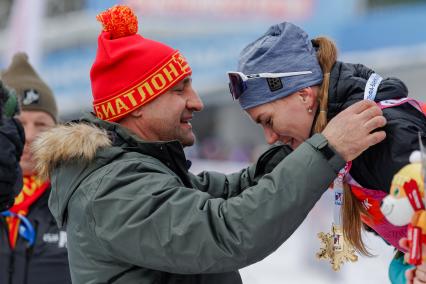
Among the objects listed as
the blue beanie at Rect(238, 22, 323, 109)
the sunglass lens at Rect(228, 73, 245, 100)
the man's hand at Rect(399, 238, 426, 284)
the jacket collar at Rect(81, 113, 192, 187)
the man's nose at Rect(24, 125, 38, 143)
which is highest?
the blue beanie at Rect(238, 22, 323, 109)

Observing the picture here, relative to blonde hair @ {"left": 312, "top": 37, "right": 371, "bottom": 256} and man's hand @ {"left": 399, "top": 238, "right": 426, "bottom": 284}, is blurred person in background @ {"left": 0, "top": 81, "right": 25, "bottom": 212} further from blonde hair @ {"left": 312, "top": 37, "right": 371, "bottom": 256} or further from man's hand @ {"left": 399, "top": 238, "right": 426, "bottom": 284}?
man's hand @ {"left": 399, "top": 238, "right": 426, "bottom": 284}

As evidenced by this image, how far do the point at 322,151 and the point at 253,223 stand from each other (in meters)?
0.29

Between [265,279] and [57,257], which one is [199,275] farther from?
[265,279]

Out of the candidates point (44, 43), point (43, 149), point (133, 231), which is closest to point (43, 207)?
point (43, 149)

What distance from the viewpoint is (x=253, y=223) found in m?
2.17

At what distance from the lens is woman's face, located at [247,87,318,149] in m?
2.48

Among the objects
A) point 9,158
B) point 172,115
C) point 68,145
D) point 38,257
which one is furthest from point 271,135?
point 38,257

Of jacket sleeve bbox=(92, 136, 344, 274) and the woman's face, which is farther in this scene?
the woman's face

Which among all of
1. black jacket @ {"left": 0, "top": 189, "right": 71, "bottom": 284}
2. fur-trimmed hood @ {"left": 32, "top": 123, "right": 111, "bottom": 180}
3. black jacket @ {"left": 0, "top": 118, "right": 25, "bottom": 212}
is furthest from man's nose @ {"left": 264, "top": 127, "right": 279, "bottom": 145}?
black jacket @ {"left": 0, "top": 189, "right": 71, "bottom": 284}

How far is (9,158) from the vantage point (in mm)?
3031

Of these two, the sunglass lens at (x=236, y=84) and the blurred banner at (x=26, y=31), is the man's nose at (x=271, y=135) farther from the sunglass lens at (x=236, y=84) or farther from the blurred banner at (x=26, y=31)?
the blurred banner at (x=26, y=31)

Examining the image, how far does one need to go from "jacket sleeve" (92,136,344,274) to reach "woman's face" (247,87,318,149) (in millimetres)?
295

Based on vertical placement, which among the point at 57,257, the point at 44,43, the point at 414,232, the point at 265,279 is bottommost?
the point at 44,43

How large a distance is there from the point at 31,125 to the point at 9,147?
117 centimetres
